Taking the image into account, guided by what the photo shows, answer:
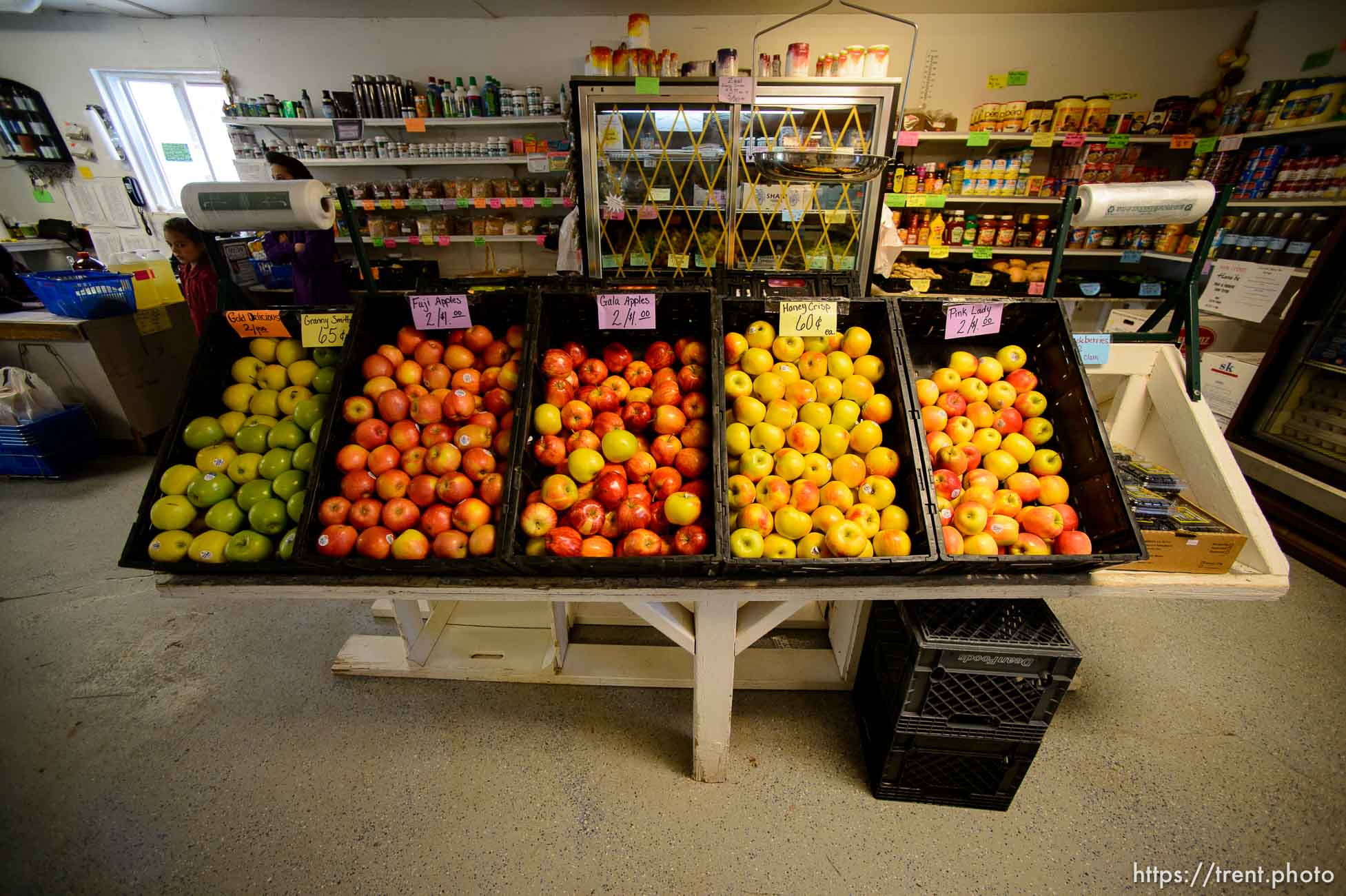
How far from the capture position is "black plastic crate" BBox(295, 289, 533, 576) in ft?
3.78

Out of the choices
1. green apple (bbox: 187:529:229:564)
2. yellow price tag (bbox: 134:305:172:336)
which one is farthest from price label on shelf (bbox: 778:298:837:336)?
yellow price tag (bbox: 134:305:172:336)

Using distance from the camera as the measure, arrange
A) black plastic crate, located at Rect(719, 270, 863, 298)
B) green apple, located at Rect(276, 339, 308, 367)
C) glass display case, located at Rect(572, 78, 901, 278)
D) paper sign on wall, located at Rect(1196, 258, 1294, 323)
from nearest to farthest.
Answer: green apple, located at Rect(276, 339, 308, 367)
black plastic crate, located at Rect(719, 270, 863, 298)
paper sign on wall, located at Rect(1196, 258, 1294, 323)
glass display case, located at Rect(572, 78, 901, 278)

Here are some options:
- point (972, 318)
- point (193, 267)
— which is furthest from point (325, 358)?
point (193, 267)

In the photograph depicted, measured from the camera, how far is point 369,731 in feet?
5.63

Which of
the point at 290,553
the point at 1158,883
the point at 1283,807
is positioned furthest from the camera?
the point at 1283,807

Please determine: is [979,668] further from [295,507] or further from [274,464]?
[274,464]

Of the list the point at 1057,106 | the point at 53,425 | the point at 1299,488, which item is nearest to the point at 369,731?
the point at 53,425

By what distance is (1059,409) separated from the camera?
1.41 m

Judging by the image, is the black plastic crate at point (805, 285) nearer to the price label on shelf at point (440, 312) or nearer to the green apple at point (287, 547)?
the price label on shelf at point (440, 312)

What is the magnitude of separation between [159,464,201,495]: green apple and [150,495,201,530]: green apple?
0.06 ft

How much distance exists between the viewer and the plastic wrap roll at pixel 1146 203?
1262mm

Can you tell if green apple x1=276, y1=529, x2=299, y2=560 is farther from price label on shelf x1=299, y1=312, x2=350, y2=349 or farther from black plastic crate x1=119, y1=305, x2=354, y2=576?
price label on shelf x1=299, y1=312, x2=350, y2=349

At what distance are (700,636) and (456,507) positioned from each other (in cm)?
71

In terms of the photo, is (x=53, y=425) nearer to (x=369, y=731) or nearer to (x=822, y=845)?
(x=369, y=731)
